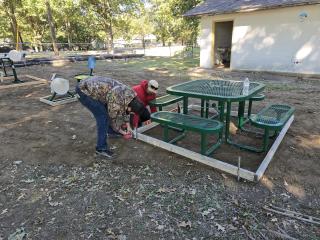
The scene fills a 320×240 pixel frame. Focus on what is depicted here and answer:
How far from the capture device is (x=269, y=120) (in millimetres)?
3682

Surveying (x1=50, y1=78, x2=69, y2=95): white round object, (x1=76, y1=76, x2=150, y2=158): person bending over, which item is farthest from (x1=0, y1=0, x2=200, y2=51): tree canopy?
(x1=76, y1=76, x2=150, y2=158): person bending over

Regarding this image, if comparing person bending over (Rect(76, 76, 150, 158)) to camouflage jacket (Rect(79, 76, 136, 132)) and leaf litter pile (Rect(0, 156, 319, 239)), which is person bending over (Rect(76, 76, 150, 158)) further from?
leaf litter pile (Rect(0, 156, 319, 239))

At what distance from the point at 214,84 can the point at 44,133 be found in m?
3.51

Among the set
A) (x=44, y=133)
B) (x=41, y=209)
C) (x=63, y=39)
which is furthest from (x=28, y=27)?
(x=41, y=209)

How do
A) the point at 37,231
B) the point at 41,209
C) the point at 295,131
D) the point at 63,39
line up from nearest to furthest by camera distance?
1. the point at 37,231
2. the point at 41,209
3. the point at 295,131
4. the point at 63,39

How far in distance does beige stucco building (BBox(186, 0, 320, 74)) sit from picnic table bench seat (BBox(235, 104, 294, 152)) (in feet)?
24.8

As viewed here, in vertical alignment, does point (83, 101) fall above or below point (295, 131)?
above

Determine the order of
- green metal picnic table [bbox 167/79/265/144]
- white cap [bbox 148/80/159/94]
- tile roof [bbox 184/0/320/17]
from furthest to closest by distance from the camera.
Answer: tile roof [bbox 184/0/320/17], white cap [bbox 148/80/159/94], green metal picnic table [bbox 167/79/265/144]

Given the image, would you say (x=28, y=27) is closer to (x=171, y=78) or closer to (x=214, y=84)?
(x=171, y=78)

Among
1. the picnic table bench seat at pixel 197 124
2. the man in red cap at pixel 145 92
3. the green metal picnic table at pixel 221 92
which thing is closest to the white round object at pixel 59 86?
the man in red cap at pixel 145 92

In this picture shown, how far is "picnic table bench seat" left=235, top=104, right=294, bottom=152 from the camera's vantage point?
3455mm

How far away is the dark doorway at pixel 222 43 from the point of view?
14.8m

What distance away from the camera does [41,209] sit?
2826 mm

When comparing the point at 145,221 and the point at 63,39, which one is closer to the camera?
the point at 145,221
